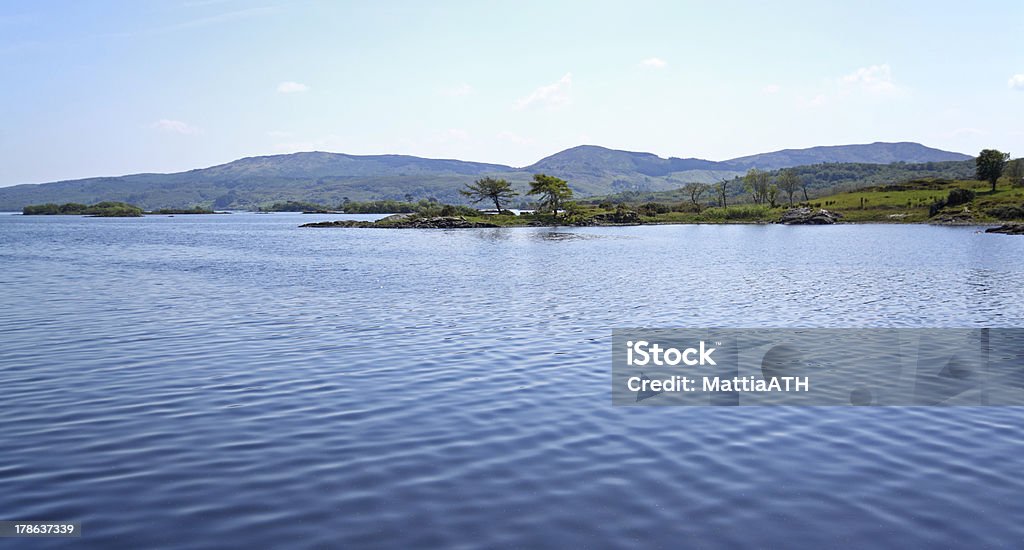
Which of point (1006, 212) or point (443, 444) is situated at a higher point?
point (1006, 212)

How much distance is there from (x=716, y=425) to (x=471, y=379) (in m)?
9.50

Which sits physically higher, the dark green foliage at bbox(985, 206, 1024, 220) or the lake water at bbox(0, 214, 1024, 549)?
the dark green foliage at bbox(985, 206, 1024, 220)

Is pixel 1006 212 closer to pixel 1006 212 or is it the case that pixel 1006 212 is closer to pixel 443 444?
pixel 1006 212

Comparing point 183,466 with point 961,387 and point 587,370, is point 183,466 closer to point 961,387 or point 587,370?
point 587,370

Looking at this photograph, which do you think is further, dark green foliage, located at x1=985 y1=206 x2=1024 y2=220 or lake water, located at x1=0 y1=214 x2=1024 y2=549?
dark green foliage, located at x1=985 y1=206 x2=1024 y2=220

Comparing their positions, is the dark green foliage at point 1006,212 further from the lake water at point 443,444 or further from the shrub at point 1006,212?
the lake water at point 443,444

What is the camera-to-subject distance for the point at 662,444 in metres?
18.4

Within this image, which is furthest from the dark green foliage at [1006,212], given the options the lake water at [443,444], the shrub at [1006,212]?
the lake water at [443,444]

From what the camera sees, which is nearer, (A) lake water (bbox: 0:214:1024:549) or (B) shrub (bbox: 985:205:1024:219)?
(A) lake water (bbox: 0:214:1024:549)

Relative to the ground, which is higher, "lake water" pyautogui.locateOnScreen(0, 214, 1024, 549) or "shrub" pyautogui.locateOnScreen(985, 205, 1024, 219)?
"shrub" pyautogui.locateOnScreen(985, 205, 1024, 219)

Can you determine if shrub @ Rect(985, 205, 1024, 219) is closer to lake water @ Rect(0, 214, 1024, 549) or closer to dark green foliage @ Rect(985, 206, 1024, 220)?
dark green foliage @ Rect(985, 206, 1024, 220)

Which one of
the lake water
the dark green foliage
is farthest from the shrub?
the lake water

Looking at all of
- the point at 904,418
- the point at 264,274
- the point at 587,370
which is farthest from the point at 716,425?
the point at 264,274

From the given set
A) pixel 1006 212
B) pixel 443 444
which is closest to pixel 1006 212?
pixel 1006 212
